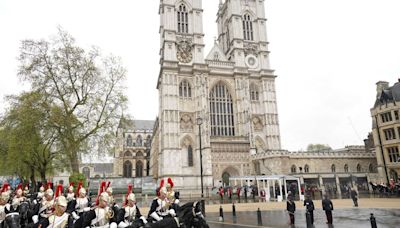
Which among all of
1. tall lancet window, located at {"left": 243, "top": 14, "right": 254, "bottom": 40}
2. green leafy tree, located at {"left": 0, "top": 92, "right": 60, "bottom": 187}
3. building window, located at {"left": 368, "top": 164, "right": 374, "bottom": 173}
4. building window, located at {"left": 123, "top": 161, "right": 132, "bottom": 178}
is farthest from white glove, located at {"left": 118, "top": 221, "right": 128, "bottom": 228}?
building window, located at {"left": 123, "top": 161, "right": 132, "bottom": 178}

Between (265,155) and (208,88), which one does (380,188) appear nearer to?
(265,155)

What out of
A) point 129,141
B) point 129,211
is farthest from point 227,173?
point 129,141

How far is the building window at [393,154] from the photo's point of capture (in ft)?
111

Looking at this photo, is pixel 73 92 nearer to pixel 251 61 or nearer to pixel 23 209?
pixel 23 209

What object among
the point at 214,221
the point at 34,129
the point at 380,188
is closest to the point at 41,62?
the point at 34,129

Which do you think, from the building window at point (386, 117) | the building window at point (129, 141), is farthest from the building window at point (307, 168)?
the building window at point (129, 141)

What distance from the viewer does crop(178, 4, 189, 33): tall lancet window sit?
4888 centimetres

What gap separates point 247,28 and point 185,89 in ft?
57.4

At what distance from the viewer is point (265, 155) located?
38.9 metres

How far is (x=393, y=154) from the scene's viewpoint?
3450 cm

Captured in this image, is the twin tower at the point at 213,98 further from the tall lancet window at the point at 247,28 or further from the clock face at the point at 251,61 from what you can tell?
the tall lancet window at the point at 247,28

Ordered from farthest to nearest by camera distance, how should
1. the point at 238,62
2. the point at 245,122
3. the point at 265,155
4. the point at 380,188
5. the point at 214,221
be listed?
1. the point at 238,62
2. the point at 245,122
3. the point at 265,155
4. the point at 380,188
5. the point at 214,221

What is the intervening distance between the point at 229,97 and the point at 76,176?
31856 mm

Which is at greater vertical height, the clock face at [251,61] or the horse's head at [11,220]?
the clock face at [251,61]
